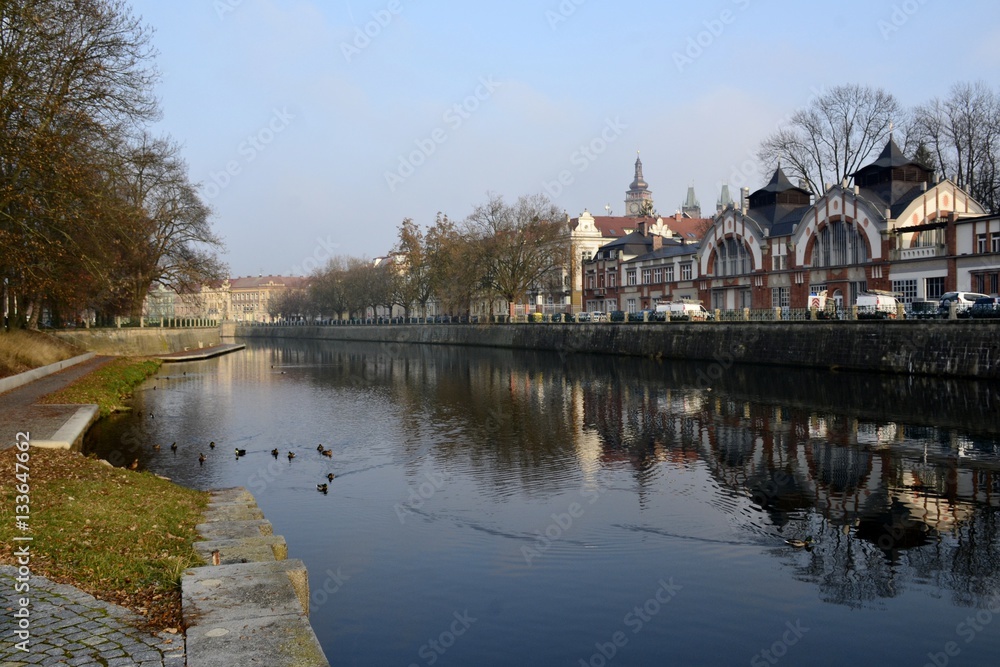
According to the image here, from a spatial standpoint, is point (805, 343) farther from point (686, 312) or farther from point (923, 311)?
point (686, 312)

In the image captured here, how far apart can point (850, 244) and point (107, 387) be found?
49.1 m

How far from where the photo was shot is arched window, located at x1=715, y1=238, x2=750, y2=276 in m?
71.5

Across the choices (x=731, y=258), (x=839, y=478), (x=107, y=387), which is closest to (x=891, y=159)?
(x=731, y=258)

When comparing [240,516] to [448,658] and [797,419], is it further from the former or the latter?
[797,419]

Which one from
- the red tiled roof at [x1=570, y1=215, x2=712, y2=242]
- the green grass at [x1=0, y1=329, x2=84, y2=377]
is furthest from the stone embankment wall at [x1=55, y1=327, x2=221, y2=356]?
the red tiled roof at [x1=570, y1=215, x2=712, y2=242]

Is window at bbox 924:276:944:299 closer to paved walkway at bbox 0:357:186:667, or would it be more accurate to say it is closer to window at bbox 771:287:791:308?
window at bbox 771:287:791:308

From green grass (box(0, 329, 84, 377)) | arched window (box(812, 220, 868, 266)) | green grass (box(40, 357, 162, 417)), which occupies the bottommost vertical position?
green grass (box(40, 357, 162, 417))

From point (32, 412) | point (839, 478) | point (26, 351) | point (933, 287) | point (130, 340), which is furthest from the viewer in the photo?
point (130, 340)

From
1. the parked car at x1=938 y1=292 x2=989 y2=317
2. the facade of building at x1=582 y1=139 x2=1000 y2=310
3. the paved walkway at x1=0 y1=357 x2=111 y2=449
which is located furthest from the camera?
the facade of building at x1=582 y1=139 x2=1000 y2=310

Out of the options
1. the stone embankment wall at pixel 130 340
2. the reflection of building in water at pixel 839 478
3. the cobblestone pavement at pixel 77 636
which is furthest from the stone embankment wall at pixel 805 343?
the cobblestone pavement at pixel 77 636

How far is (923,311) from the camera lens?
41.3m

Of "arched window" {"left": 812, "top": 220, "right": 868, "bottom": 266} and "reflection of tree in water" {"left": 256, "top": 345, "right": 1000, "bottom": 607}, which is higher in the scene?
"arched window" {"left": 812, "top": 220, "right": 868, "bottom": 266}

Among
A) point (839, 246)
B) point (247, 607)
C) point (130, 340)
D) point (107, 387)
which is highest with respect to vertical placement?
point (839, 246)

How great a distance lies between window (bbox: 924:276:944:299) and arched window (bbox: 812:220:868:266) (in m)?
5.28
